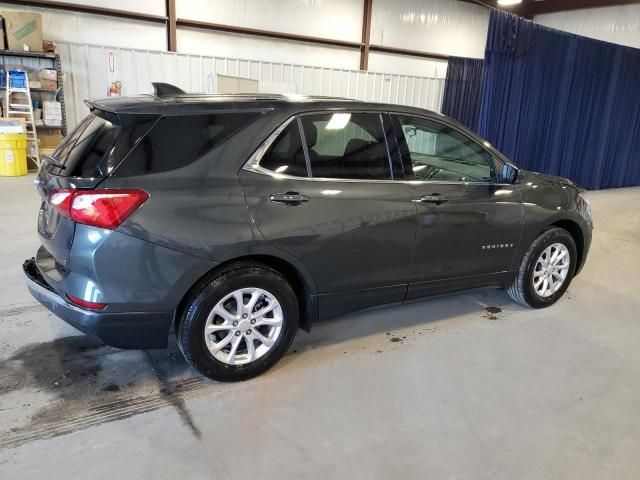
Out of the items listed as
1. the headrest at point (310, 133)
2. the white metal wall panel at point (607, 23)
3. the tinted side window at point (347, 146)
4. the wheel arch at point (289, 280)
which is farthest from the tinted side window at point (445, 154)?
the white metal wall panel at point (607, 23)

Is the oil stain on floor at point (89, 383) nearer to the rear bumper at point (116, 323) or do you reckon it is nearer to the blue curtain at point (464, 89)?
the rear bumper at point (116, 323)

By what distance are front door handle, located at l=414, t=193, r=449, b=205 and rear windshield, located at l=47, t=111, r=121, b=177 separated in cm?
178

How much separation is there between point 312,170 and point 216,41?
9650mm

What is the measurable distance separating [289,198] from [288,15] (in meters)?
10.6

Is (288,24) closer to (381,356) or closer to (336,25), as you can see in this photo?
(336,25)

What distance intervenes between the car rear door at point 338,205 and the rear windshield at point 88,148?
2.18 feet

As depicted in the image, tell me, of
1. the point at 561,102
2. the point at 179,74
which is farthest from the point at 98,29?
the point at 561,102

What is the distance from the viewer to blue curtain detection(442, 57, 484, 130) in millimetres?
12281

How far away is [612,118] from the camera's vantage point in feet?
35.0

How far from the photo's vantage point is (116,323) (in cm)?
243

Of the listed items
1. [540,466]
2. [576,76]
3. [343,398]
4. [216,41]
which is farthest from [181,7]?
[540,466]

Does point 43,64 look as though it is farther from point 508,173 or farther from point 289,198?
point 508,173

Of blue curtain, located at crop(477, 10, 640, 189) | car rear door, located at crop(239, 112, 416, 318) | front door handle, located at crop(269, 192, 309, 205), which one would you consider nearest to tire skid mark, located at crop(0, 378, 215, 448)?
car rear door, located at crop(239, 112, 416, 318)

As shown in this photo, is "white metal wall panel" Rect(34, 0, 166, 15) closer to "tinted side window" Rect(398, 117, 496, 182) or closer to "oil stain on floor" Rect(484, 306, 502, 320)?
"tinted side window" Rect(398, 117, 496, 182)
